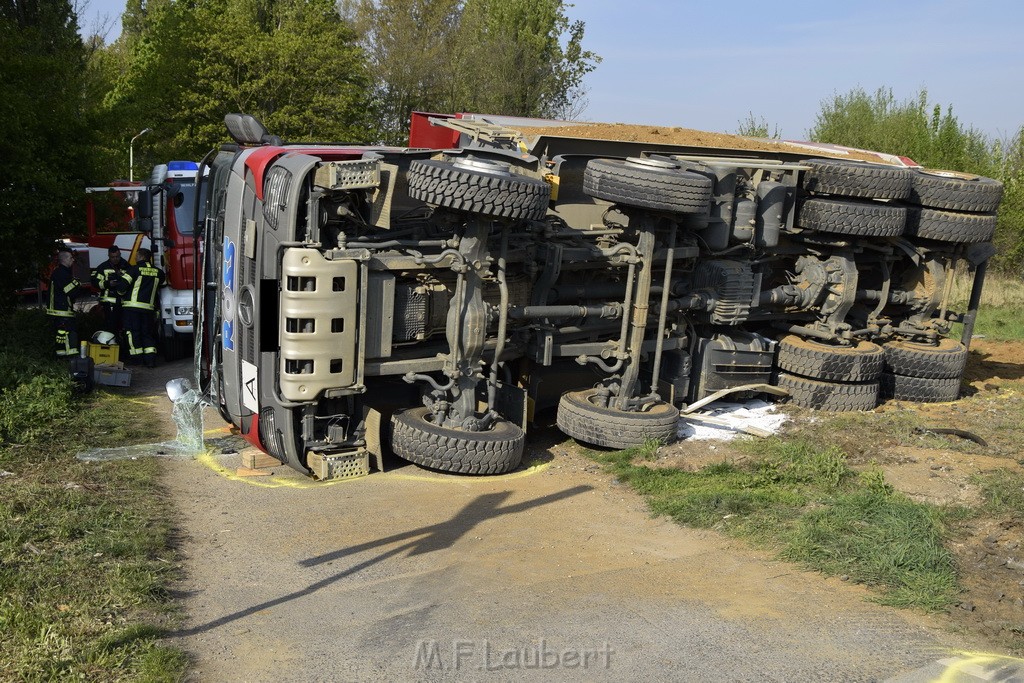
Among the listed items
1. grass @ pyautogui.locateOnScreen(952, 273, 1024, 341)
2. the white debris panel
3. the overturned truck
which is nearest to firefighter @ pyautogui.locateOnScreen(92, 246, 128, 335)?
the overturned truck

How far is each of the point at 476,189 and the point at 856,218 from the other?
4.10 m

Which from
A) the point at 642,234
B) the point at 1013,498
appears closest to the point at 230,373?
the point at 642,234

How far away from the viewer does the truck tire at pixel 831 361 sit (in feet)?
28.7

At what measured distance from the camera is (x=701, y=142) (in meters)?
10.2

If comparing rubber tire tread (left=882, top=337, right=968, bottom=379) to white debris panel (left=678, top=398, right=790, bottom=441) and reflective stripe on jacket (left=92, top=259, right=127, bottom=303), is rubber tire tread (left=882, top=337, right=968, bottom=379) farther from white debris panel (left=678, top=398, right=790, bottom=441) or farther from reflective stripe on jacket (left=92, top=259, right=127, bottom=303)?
reflective stripe on jacket (left=92, top=259, right=127, bottom=303)

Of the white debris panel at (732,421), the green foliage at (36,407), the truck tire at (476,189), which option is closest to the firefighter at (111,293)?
the green foliage at (36,407)

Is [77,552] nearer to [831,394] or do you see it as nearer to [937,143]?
[831,394]

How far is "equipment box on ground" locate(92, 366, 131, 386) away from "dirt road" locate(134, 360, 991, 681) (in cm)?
326

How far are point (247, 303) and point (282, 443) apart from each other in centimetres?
99

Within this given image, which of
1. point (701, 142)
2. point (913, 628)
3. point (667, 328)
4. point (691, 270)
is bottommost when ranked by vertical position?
point (913, 628)

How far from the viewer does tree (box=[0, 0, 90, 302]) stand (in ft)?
31.5

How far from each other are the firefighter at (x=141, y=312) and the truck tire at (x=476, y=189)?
573 centimetres

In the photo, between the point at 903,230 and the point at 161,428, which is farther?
the point at 903,230

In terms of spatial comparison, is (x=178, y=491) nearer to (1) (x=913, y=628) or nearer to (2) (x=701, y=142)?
(1) (x=913, y=628)
